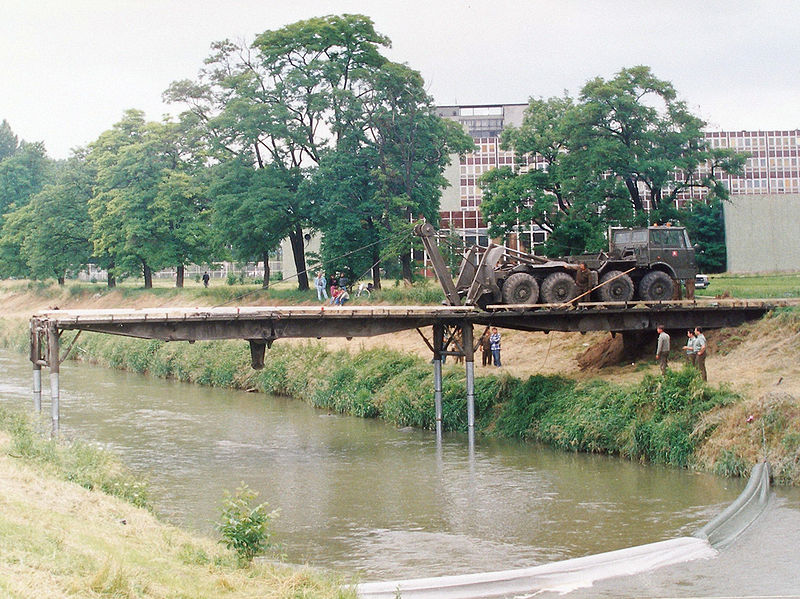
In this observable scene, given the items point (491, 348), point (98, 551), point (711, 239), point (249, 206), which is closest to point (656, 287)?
point (491, 348)

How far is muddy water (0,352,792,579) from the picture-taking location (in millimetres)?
19391

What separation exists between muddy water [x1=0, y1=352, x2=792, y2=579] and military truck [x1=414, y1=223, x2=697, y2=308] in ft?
16.9

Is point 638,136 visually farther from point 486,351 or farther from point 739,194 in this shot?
point 739,194

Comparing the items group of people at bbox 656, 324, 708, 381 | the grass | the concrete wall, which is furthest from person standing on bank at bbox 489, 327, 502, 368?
the concrete wall

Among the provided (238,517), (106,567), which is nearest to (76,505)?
(238,517)

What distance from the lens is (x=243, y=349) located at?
157 feet

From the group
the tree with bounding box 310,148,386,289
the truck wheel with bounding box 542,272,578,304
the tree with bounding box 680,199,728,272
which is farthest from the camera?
the tree with bounding box 680,199,728,272

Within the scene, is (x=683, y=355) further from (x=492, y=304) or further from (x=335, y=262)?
(x=335, y=262)

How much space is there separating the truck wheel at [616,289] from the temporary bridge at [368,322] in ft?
2.20

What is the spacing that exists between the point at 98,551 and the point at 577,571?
797 centimetres

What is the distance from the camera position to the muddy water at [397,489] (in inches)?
763

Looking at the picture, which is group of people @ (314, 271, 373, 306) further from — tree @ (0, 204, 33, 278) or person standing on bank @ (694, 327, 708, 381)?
tree @ (0, 204, 33, 278)

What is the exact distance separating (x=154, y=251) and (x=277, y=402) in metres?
28.8

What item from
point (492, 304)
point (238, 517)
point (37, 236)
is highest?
point (37, 236)
